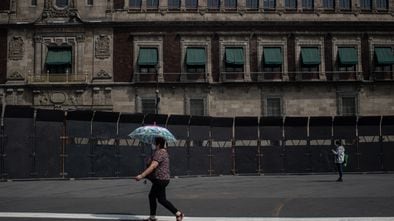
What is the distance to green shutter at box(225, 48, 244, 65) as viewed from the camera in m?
41.8

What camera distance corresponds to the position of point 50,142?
2200cm

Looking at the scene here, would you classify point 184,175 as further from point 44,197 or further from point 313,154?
point 44,197

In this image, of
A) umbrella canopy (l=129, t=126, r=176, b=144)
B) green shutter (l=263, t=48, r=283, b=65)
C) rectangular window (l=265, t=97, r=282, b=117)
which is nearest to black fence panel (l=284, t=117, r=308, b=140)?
rectangular window (l=265, t=97, r=282, b=117)

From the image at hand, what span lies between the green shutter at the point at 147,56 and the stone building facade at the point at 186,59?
0.08 meters

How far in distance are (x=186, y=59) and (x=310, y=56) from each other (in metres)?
10.2

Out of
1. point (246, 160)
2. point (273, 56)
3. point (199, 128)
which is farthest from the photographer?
point (273, 56)

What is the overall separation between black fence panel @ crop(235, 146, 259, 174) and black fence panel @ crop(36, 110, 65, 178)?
32.3ft

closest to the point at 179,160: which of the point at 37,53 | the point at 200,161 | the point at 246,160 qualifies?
the point at 200,161

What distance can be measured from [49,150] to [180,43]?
2186 cm

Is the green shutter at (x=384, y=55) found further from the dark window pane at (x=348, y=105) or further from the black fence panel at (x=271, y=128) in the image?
the black fence panel at (x=271, y=128)

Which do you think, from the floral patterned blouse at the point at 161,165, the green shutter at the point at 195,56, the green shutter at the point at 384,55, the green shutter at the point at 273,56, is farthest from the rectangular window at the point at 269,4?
the floral patterned blouse at the point at 161,165

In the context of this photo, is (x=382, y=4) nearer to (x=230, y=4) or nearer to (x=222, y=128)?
(x=230, y=4)

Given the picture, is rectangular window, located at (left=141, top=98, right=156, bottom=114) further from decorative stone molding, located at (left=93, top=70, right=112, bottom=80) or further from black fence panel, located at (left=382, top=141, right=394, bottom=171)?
black fence panel, located at (left=382, top=141, right=394, bottom=171)

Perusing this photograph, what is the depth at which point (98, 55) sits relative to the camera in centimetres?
4162
